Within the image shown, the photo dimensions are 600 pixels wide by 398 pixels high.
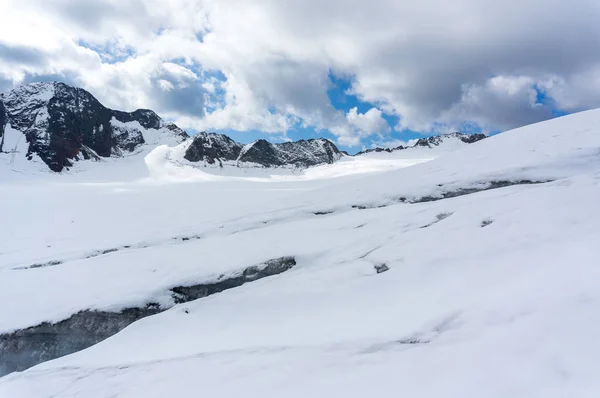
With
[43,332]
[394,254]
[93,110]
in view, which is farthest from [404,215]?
[93,110]

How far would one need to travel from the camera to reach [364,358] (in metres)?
5.71

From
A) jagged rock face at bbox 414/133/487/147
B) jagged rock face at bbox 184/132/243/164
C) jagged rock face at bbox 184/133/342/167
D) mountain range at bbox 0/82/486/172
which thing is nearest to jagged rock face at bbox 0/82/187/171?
mountain range at bbox 0/82/486/172

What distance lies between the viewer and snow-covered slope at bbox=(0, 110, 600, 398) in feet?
16.5

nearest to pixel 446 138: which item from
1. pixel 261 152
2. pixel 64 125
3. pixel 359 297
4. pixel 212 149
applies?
pixel 261 152

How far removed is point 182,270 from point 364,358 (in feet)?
24.2

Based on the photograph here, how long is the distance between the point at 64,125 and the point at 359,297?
13073cm

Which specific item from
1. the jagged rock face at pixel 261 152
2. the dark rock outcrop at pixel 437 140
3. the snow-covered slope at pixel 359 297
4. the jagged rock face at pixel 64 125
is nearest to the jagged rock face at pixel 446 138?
the dark rock outcrop at pixel 437 140

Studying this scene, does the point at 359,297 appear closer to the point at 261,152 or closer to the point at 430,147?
the point at 261,152

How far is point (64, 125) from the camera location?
362 ft

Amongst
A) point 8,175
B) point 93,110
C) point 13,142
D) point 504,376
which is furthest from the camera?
point 93,110

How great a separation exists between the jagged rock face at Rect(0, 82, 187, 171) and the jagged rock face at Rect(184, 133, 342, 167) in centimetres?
2935

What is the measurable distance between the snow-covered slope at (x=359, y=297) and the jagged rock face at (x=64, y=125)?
339 feet

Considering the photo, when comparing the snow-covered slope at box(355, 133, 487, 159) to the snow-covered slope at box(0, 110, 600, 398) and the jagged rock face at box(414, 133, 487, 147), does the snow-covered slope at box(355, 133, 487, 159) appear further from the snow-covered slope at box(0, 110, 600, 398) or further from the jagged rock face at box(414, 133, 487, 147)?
the snow-covered slope at box(0, 110, 600, 398)

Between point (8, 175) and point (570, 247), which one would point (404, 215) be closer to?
point (570, 247)
